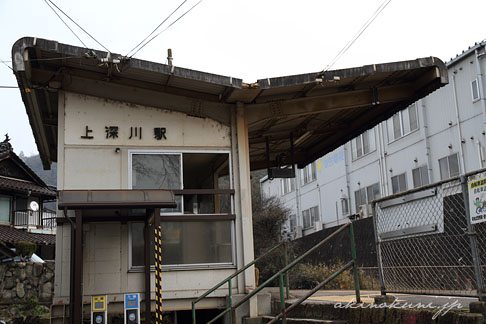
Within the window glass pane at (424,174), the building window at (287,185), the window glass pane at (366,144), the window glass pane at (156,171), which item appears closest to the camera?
the window glass pane at (156,171)

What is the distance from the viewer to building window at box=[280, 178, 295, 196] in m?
39.7

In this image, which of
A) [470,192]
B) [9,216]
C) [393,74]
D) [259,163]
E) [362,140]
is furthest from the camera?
[9,216]

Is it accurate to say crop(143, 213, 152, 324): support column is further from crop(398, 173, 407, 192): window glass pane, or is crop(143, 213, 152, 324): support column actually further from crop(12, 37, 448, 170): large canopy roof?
crop(398, 173, 407, 192): window glass pane

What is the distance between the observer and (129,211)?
10.6m

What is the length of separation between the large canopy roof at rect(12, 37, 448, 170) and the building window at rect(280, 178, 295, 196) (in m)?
26.7

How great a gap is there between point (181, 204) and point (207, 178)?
10.0ft

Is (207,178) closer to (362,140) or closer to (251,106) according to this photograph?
(251,106)

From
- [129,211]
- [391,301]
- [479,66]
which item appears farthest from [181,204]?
[479,66]

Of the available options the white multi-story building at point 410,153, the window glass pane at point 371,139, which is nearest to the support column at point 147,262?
the white multi-story building at point 410,153

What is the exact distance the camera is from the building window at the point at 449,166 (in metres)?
21.0

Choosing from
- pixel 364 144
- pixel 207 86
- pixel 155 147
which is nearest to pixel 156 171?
pixel 155 147

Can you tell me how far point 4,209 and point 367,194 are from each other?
21.5 meters

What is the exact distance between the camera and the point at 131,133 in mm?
11094

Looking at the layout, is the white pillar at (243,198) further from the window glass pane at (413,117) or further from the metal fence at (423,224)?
the window glass pane at (413,117)
